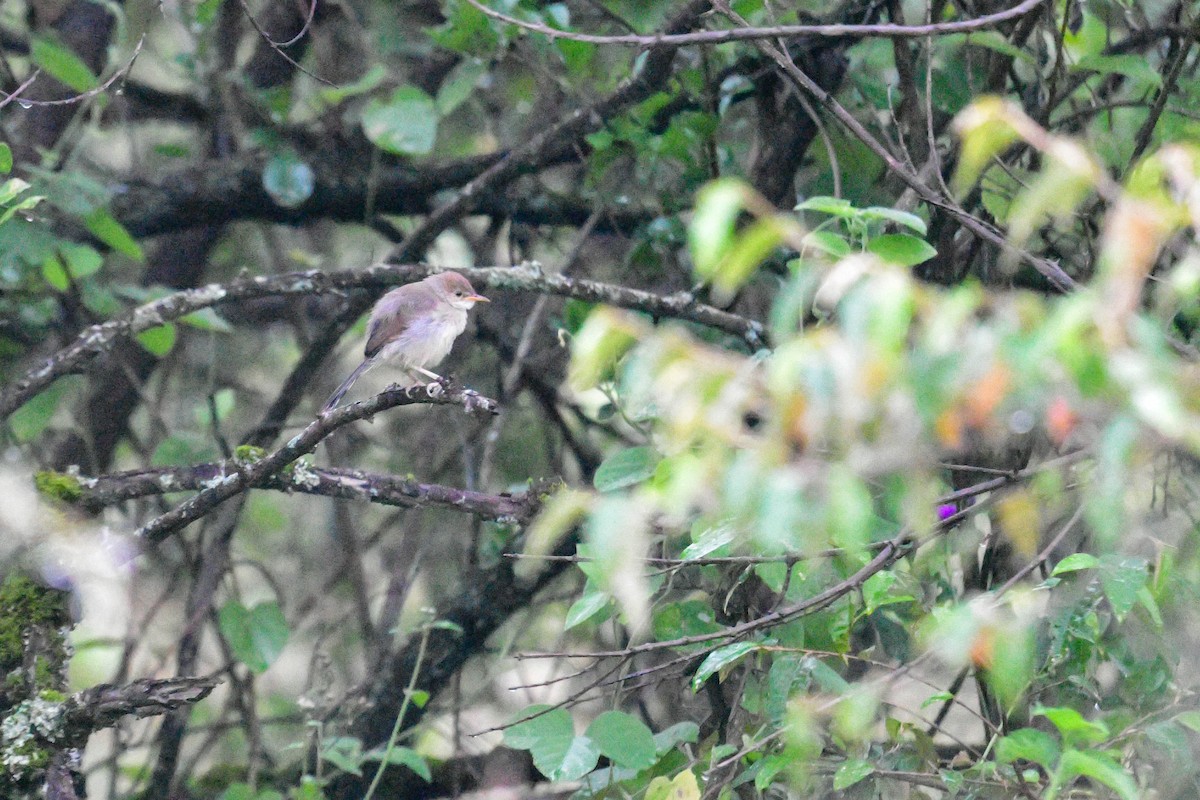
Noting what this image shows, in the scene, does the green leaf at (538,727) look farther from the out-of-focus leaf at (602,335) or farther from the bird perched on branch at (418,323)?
the bird perched on branch at (418,323)

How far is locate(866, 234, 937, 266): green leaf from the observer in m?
2.97

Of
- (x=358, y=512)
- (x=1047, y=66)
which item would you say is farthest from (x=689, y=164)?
(x=358, y=512)

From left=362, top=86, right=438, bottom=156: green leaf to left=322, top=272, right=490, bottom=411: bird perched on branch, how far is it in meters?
0.67

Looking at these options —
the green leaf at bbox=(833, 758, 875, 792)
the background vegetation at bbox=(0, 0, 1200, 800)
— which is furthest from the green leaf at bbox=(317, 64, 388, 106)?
the green leaf at bbox=(833, 758, 875, 792)

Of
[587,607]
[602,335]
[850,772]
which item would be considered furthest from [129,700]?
[602,335]

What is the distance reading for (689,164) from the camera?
16.4ft

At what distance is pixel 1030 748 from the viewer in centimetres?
223

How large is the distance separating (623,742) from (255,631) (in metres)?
2.01

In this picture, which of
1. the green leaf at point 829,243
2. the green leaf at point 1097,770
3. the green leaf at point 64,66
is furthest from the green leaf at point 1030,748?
the green leaf at point 64,66

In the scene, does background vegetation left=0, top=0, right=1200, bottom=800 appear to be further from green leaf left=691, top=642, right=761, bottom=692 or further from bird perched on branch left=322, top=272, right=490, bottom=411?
bird perched on branch left=322, top=272, right=490, bottom=411

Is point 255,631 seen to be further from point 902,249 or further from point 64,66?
point 902,249

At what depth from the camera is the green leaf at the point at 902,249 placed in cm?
297

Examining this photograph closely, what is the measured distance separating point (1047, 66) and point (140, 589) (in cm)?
528

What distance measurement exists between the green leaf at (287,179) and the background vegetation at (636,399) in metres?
0.02
